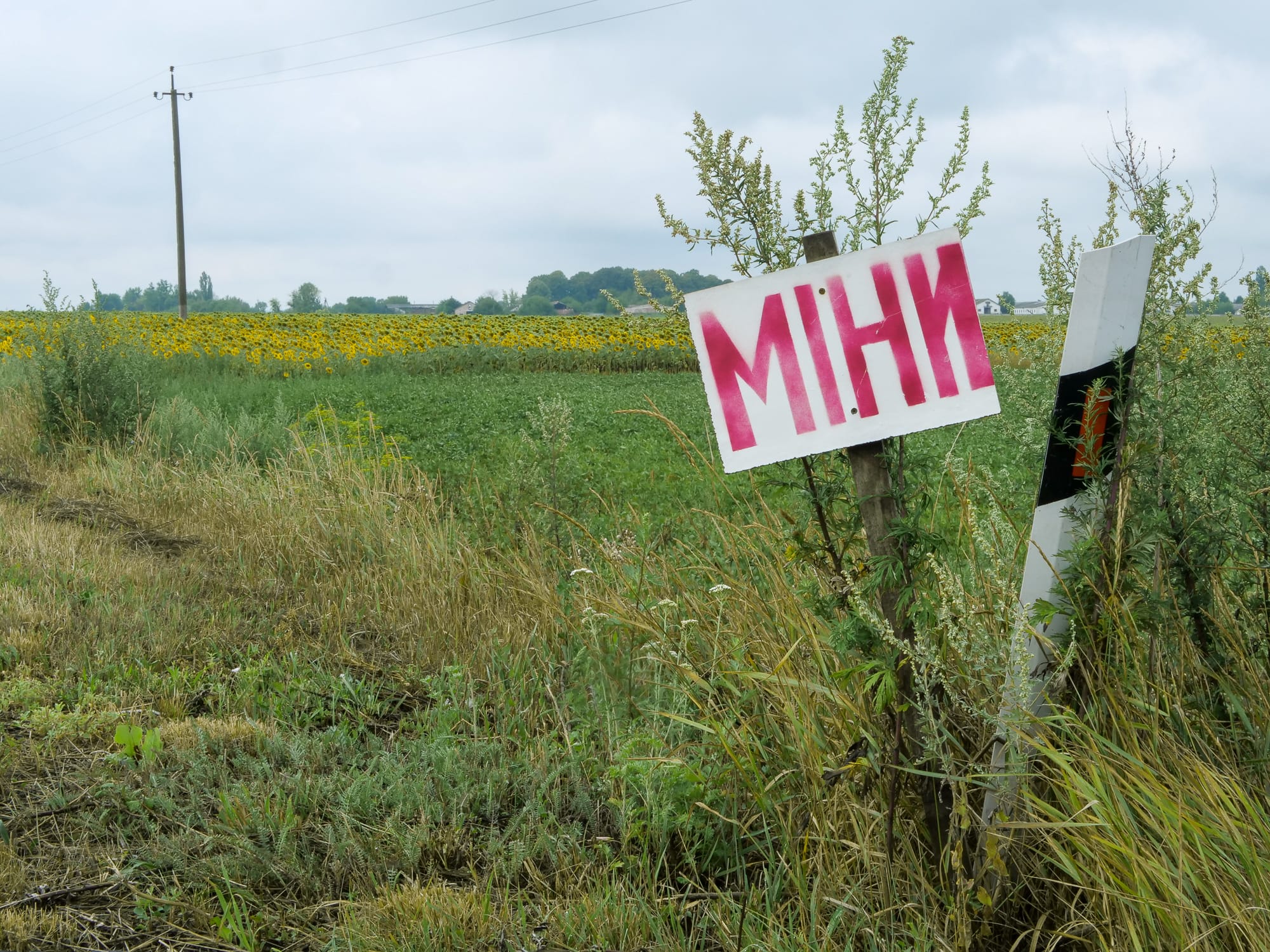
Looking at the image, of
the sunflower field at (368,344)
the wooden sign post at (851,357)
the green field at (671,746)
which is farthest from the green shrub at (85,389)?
the wooden sign post at (851,357)

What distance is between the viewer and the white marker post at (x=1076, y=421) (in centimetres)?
214

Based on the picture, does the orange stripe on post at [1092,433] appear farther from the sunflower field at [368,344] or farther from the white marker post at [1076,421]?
the sunflower field at [368,344]

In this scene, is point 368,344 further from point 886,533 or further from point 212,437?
point 886,533

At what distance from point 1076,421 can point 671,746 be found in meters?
1.46

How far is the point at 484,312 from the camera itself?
5303cm

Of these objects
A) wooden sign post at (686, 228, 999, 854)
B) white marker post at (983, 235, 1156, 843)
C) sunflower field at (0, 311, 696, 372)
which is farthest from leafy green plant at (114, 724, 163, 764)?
sunflower field at (0, 311, 696, 372)

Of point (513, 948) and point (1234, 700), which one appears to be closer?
point (513, 948)

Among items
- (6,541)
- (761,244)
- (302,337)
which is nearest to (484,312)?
(302,337)

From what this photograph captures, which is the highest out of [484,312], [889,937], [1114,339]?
[484,312]

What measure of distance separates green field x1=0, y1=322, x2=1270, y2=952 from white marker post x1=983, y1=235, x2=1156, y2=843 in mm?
77

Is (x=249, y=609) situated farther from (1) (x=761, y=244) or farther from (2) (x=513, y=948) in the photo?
(1) (x=761, y=244)

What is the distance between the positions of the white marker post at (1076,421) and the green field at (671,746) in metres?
0.08

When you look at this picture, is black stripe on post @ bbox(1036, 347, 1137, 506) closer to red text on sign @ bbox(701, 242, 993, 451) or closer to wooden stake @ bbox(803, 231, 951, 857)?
red text on sign @ bbox(701, 242, 993, 451)

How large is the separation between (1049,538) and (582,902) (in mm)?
1332
